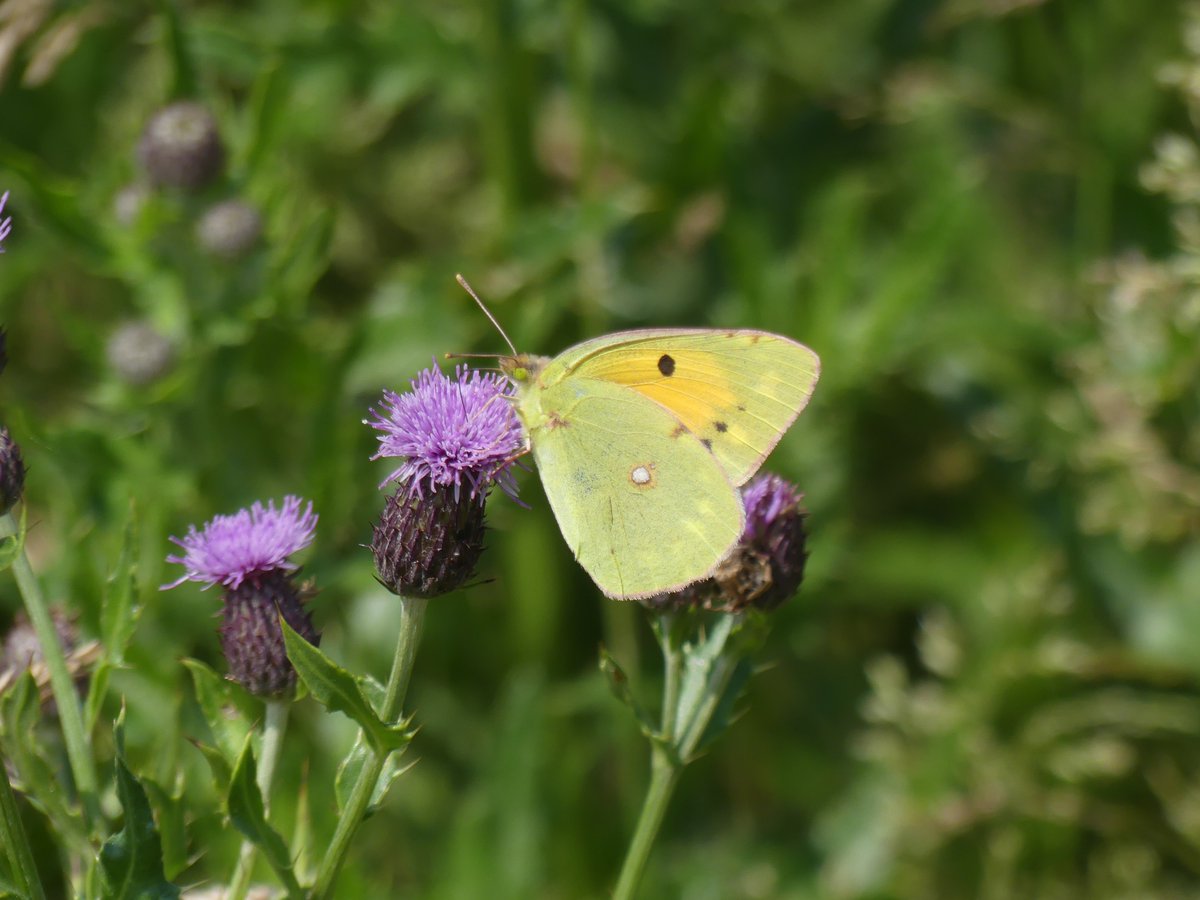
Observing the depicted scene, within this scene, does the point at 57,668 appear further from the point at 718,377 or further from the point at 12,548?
the point at 718,377

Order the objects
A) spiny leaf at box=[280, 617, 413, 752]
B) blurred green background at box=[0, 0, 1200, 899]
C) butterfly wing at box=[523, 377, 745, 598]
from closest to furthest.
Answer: spiny leaf at box=[280, 617, 413, 752], butterfly wing at box=[523, 377, 745, 598], blurred green background at box=[0, 0, 1200, 899]

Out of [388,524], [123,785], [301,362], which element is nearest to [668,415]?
[388,524]

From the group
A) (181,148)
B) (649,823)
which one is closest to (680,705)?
(649,823)

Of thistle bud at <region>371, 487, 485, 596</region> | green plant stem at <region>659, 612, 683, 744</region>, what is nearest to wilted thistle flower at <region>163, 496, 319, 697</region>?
thistle bud at <region>371, 487, 485, 596</region>

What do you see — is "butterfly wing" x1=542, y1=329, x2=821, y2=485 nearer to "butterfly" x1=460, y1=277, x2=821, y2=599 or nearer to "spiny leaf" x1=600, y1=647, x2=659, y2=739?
"butterfly" x1=460, y1=277, x2=821, y2=599

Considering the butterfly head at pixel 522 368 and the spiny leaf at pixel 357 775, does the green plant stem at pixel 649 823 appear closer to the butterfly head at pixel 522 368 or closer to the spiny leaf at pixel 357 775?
the spiny leaf at pixel 357 775

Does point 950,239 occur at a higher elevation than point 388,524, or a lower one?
lower

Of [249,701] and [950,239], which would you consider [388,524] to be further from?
[950,239]
